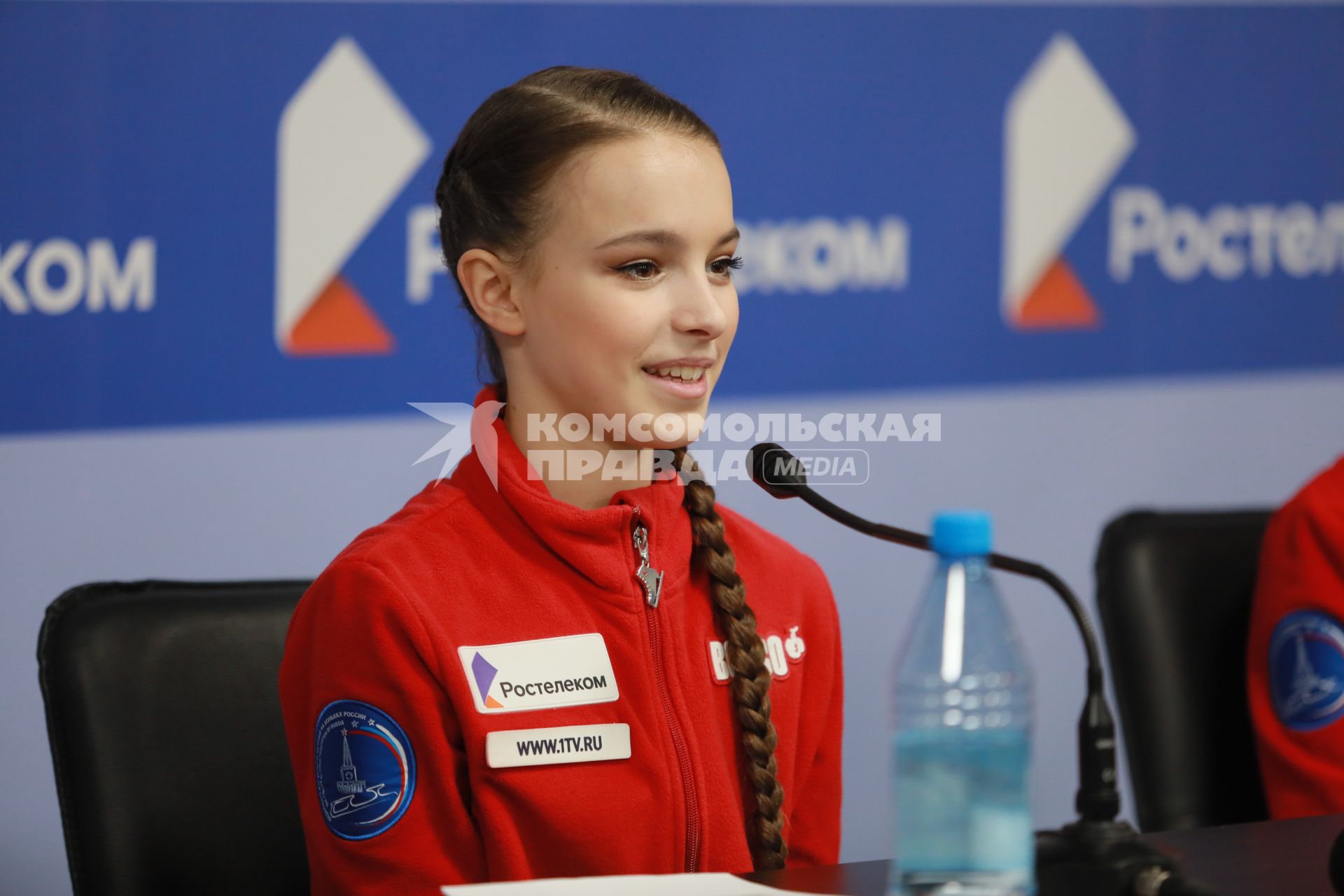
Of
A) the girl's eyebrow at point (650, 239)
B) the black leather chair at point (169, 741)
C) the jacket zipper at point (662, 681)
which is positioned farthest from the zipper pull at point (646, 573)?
the black leather chair at point (169, 741)

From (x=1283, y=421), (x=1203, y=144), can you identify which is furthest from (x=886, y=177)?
(x=1283, y=421)

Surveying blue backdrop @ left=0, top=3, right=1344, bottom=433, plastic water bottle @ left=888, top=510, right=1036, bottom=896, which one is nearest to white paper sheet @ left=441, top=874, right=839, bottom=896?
plastic water bottle @ left=888, top=510, right=1036, bottom=896

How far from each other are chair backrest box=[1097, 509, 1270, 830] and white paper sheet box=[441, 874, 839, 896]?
0.73 m

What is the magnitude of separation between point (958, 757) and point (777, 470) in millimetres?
247

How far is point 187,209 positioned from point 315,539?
1.56 ft

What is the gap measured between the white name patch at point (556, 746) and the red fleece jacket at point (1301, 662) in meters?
0.71

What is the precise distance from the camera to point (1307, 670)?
142 cm

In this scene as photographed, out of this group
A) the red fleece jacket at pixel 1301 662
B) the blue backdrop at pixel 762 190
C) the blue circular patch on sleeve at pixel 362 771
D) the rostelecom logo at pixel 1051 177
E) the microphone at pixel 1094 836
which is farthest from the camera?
the rostelecom logo at pixel 1051 177

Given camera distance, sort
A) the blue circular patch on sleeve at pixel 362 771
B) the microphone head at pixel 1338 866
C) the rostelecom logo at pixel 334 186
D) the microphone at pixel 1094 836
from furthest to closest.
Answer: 1. the rostelecom logo at pixel 334 186
2. the blue circular patch on sleeve at pixel 362 771
3. the microphone head at pixel 1338 866
4. the microphone at pixel 1094 836

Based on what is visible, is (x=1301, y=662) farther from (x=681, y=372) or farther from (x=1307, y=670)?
(x=681, y=372)

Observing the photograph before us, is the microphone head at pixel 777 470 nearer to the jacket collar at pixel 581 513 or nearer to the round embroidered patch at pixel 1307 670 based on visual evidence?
Answer: the jacket collar at pixel 581 513

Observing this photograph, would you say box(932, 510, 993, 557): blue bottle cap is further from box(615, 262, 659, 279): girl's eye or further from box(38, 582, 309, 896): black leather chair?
box(38, 582, 309, 896): black leather chair

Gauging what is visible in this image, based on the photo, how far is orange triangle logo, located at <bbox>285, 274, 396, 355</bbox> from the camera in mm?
1972

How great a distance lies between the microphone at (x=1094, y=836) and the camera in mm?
781
